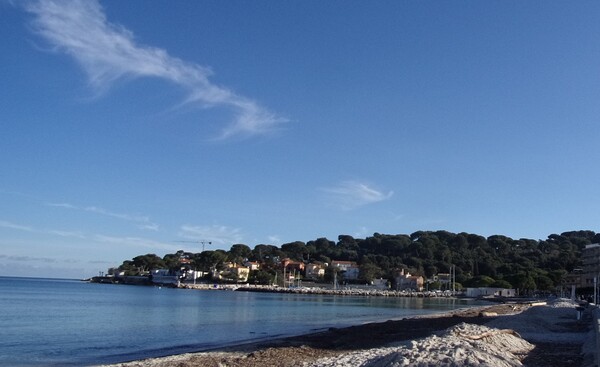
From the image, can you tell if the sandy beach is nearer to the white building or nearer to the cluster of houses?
the white building

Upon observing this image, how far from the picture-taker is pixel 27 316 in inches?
1639

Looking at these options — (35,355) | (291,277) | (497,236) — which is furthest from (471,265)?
(35,355)

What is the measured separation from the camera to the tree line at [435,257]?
135 metres

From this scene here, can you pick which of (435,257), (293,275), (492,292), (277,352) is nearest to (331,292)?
(293,275)

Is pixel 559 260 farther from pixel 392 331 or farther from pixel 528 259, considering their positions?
pixel 392 331

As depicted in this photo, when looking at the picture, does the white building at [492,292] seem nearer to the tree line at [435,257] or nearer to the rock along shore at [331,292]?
the tree line at [435,257]

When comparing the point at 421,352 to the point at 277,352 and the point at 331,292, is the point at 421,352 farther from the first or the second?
the point at 331,292

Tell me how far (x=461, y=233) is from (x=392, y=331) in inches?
6134

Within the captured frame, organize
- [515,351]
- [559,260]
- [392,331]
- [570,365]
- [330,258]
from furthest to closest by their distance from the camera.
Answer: [330,258] → [559,260] → [392,331] → [515,351] → [570,365]

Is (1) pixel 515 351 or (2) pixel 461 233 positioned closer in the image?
(1) pixel 515 351

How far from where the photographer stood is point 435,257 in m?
168

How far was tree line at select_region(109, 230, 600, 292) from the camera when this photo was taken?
5320 inches

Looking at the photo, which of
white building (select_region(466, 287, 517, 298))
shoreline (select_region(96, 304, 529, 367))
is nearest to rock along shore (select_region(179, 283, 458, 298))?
white building (select_region(466, 287, 517, 298))

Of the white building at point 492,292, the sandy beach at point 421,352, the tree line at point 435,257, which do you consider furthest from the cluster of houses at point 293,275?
the sandy beach at point 421,352
